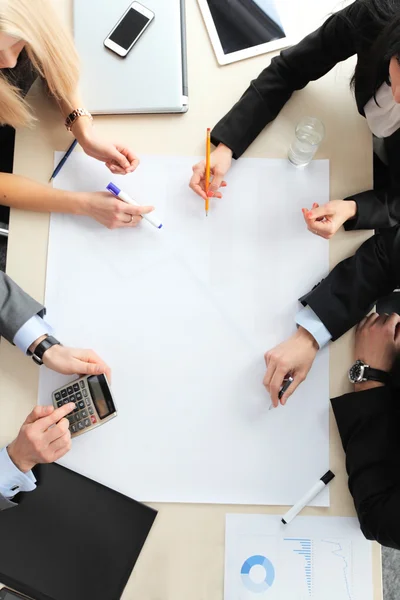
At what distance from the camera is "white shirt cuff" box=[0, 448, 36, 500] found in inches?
33.6

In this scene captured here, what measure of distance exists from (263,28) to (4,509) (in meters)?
0.93

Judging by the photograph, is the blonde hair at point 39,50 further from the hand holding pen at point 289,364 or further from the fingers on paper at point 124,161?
the hand holding pen at point 289,364

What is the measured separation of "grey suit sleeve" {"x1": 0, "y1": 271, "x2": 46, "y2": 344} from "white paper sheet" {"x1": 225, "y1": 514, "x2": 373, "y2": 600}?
461 millimetres

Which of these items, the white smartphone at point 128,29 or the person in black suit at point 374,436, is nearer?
the person in black suit at point 374,436

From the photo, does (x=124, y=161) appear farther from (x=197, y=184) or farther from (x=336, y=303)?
(x=336, y=303)

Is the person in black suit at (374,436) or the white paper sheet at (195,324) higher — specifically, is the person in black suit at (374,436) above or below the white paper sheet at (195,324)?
below

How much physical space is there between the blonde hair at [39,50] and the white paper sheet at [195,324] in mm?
117

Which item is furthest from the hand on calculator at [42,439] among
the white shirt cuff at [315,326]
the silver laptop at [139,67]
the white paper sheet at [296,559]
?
the silver laptop at [139,67]

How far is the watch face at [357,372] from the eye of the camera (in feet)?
2.91

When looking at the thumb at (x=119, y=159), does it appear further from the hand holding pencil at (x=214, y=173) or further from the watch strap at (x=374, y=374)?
the watch strap at (x=374, y=374)

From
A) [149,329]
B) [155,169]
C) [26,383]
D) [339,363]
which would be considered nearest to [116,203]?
[155,169]

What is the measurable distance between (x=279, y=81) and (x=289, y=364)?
0.48 meters

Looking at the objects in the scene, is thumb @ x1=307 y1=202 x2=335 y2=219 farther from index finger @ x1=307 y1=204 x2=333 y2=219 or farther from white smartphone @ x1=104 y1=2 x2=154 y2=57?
white smartphone @ x1=104 y1=2 x2=154 y2=57

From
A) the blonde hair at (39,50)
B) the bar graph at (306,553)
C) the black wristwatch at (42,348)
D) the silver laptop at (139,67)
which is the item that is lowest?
the bar graph at (306,553)
